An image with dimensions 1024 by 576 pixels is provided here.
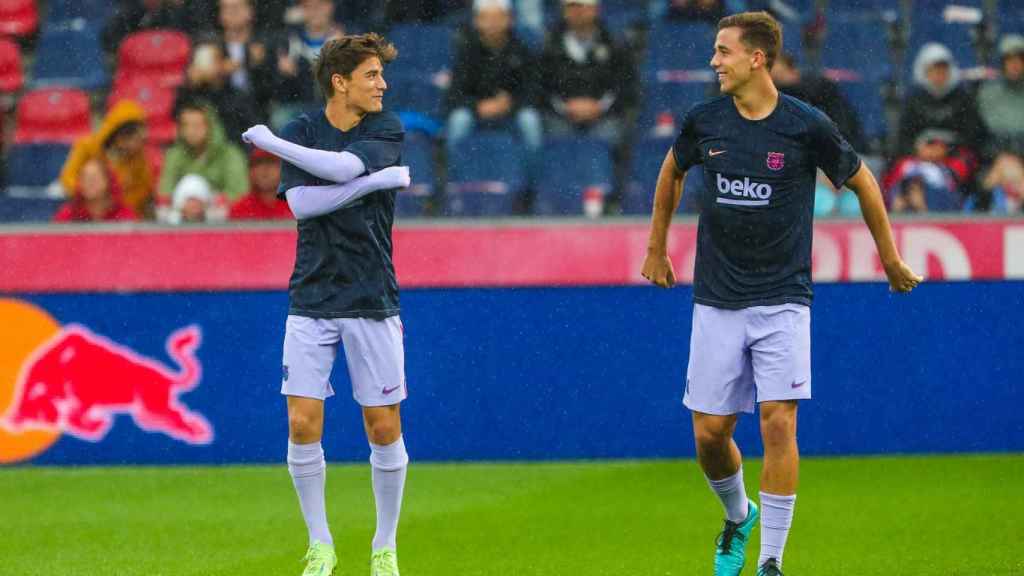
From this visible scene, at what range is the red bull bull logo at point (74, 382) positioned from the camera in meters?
8.32

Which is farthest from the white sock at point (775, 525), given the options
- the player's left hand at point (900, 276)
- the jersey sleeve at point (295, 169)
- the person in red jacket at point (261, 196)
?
the person in red jacket at point (261, 196)

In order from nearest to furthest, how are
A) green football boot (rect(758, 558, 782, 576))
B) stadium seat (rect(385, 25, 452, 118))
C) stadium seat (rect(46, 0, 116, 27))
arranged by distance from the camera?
green football boot (rect(758, 558, 782, 576)), stadium seat (rect(385, 25, 452, 118)), stadium seat (rect(46, 0, 116, 27))

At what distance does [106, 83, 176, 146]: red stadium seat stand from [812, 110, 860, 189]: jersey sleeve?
479 cm

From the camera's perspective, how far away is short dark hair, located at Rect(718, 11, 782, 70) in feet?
16.9

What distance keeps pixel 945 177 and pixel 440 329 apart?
290 centimetres

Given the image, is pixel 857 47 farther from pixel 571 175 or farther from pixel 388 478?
pixel 388 478

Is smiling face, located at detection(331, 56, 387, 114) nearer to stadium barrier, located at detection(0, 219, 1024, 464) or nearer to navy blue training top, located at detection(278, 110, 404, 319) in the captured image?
navy blue training top, located at detection(278, 110, 404, 319)

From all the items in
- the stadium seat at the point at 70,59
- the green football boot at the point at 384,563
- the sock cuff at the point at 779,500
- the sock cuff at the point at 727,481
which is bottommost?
the green football boot at the point at 384,563

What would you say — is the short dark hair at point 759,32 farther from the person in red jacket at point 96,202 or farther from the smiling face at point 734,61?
the person in red jacket at point 96,202

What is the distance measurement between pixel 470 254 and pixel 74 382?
2225 mm

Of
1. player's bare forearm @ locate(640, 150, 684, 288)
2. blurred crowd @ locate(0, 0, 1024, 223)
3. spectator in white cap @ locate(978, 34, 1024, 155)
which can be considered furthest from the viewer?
spectator in white cap @ locate(978, 34, 1024, 155)

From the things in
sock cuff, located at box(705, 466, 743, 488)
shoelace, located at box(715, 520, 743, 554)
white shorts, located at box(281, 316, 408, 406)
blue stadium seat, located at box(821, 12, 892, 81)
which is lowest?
shoelace, located at box(715, 520, 743, 554)

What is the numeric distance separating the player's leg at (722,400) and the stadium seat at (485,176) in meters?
3.37

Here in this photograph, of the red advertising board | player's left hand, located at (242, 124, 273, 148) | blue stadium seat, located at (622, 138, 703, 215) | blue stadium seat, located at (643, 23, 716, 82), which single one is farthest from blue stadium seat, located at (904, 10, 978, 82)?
player's left hand, located at (242, 124, 273, 148)
